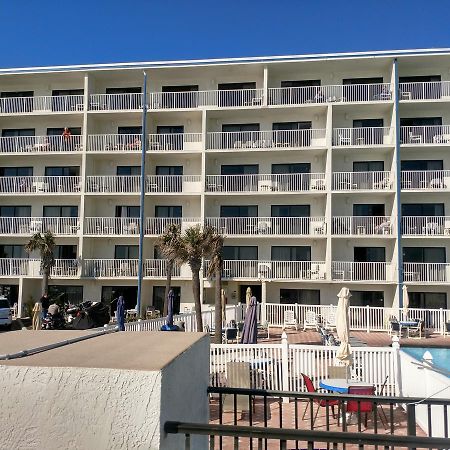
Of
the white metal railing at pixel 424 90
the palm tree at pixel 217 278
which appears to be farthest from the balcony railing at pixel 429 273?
the palm tree at pixel 217 278

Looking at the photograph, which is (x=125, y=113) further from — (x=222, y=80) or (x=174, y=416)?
(x=174, y=416)

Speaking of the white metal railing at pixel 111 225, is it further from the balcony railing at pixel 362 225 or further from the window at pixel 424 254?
the window at pixel 424 254

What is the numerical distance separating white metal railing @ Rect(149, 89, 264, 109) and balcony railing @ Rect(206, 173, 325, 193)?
175 inches

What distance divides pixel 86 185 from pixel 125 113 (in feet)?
16.7

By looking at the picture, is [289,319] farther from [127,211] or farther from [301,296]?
[127,211]

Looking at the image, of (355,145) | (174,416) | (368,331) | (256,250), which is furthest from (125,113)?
(174,416)

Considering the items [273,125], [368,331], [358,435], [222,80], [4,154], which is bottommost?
[368,331]

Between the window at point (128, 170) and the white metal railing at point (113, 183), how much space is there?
3.20ft

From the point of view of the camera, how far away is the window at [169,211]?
97.5ft

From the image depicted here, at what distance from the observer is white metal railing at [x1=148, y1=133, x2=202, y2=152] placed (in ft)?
96.2

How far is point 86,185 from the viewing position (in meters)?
29.2

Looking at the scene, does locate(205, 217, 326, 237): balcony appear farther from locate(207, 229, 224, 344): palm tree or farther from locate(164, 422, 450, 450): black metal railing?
locate(164, 422, 450, 450): black metal railing

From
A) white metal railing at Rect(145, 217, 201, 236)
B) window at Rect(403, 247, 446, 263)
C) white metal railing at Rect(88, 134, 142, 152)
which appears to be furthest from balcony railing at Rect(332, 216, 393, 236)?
white metal railing at Rect(88, 134, 142, 152)

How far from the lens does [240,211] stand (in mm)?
29031
